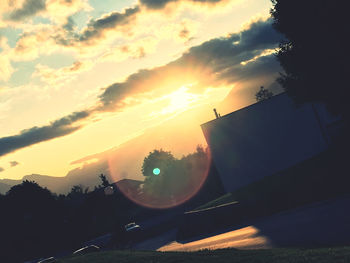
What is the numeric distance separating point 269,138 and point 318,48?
13.1 metres

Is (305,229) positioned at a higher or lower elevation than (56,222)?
lower

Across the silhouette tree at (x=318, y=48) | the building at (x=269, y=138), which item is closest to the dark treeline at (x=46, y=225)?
the building at (x=269, y=138)

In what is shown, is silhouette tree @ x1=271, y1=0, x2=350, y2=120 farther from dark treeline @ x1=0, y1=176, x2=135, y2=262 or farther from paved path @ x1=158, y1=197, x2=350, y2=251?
dark treeline @ x1=0, y1=176, x2=135, y2=262

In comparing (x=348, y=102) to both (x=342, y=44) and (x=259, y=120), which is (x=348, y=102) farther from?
(x=259, y=120)

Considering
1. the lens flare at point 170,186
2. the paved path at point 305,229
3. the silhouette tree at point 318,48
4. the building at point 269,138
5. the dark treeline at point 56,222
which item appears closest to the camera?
the paved path at point 305,229

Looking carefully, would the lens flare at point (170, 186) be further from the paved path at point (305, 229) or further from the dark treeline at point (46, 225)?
the paved path at point (305, 229)

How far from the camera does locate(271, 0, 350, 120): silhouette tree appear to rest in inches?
778

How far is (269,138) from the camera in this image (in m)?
32.5

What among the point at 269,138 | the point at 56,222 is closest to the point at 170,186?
the point at 56,222

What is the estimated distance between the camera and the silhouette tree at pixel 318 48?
19766 millimetres

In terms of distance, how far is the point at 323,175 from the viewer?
19.8 metres

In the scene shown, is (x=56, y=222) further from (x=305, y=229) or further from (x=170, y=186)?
(x=305, y=229)

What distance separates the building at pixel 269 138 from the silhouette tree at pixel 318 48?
908 cm

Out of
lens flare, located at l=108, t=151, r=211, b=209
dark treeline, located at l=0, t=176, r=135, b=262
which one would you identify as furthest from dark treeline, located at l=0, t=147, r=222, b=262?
lens flare, located at l=108, t=151, r=211, b=209
